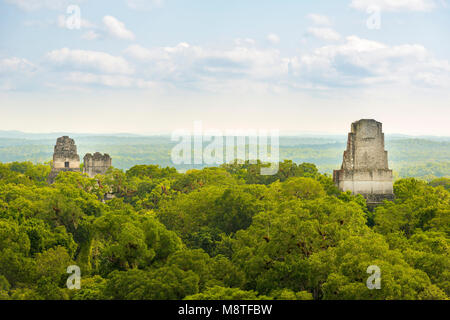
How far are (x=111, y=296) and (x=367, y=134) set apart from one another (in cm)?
2975

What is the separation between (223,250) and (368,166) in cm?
1856

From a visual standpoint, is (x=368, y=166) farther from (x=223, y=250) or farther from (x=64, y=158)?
(x=64, y=158)

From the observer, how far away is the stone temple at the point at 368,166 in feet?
172

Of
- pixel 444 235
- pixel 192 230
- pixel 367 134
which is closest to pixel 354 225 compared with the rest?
pixel 444 235

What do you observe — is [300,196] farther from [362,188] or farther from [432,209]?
[432,209]

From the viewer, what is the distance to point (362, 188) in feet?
174

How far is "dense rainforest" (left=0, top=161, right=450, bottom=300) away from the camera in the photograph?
27.5 metres

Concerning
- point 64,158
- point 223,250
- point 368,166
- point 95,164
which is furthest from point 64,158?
point 223,250

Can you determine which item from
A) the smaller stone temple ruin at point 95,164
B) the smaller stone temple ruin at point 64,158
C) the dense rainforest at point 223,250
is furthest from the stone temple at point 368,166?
the smaller stone temple ruin at point 95,164

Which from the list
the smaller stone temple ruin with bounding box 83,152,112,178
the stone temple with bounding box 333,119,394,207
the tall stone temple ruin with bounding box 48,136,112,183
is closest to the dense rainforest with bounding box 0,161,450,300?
the stone temple with bounding box 333,119,394,207

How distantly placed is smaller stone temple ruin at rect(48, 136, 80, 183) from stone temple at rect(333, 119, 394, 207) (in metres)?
41.8

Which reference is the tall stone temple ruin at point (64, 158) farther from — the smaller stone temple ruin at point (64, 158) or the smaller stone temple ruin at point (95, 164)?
the smaller stone temple ruin at point (95, 164)

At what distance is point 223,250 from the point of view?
39.0 m

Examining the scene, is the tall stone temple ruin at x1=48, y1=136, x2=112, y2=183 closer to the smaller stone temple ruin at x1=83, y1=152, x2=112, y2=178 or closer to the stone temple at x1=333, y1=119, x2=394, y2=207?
the smaller stone temple ruin at x1=83, y1=152, x2=112, y2=178
